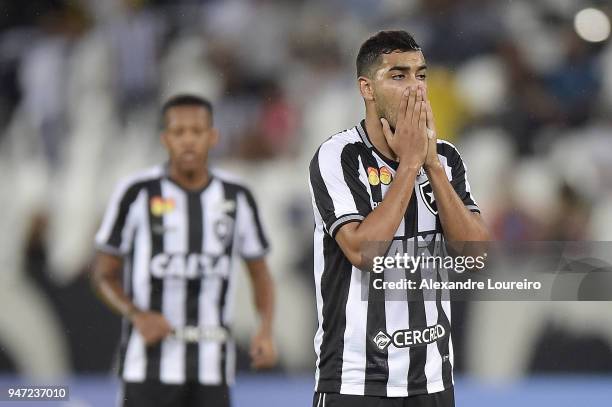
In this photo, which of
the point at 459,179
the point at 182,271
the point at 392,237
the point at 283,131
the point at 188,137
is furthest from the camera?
the point at 283,131

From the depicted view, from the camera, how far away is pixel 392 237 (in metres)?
2.62

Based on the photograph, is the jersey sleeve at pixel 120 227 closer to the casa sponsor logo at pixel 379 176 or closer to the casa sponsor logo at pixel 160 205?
the casa sponsor logo at pixel 160 205

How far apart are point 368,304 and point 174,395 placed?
64.3 inches

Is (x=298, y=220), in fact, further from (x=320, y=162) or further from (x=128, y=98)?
(x=320, y=162)

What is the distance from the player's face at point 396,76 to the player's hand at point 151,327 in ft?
5.88

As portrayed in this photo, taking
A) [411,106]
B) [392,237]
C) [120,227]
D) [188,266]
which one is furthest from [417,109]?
[120,227]

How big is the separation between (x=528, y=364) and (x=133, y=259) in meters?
2.39

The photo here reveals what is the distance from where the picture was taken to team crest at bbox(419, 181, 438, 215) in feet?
9.09

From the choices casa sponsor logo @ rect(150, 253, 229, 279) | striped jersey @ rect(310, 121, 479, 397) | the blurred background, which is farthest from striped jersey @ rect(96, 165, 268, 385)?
striped jersey @ rect(310, 121, 479, 397)

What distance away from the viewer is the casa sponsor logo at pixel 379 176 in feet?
9.11

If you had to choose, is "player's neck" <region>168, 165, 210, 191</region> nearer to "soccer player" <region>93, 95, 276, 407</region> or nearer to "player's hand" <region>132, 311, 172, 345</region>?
"soccer player" <region>93, 95, 276, 407</region>

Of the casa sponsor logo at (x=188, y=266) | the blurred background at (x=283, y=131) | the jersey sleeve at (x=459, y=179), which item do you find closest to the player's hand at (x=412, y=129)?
the jersey sleeve at (x=459, y=179)

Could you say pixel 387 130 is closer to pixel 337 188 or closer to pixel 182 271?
pixel 337 188

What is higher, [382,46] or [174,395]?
[382,46]
